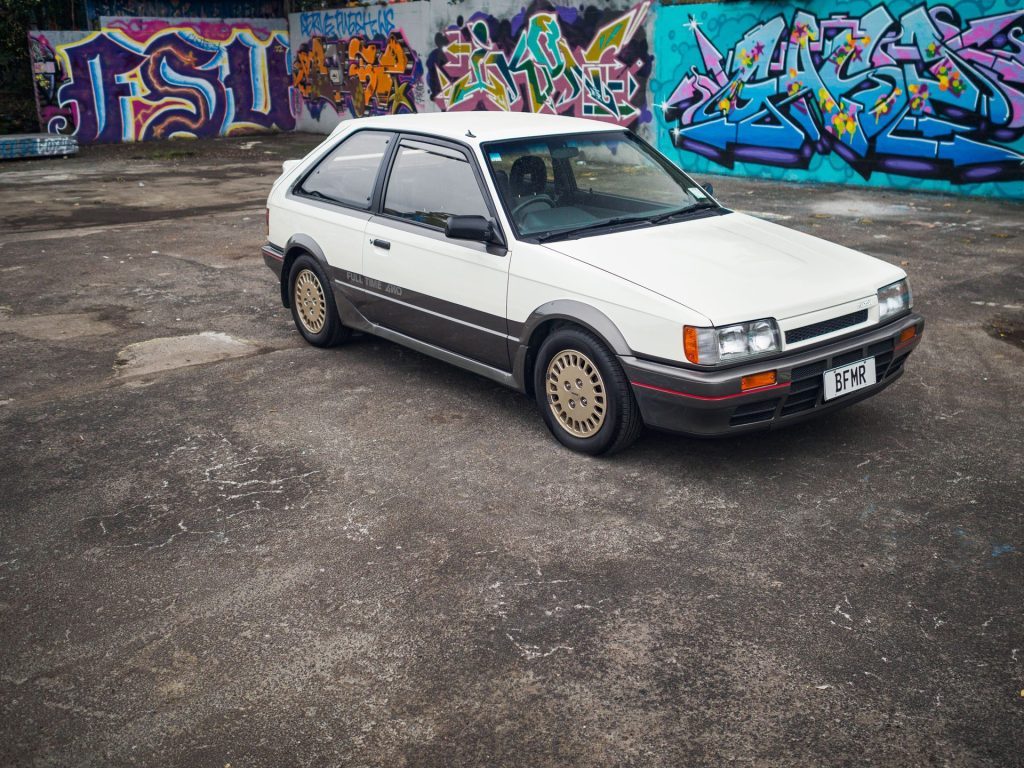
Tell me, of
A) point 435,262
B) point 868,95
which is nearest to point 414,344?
point 435,262

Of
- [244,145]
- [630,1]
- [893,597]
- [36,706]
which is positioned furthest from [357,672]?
[244,145]

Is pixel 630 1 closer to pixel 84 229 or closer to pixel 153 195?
pixel 153 195

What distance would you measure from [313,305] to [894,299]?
377 centimetres

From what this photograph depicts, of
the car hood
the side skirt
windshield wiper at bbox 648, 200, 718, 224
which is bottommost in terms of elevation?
the side skirt

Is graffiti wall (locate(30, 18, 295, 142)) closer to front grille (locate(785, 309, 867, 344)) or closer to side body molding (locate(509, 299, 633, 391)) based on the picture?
side body molding (locate(509, 299, 633, 391))

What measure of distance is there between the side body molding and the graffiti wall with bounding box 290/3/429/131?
56.3ft

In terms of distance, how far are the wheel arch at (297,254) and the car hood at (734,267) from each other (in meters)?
2.00

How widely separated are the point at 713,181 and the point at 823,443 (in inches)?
438

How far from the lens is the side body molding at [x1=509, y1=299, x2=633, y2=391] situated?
14.5 ft

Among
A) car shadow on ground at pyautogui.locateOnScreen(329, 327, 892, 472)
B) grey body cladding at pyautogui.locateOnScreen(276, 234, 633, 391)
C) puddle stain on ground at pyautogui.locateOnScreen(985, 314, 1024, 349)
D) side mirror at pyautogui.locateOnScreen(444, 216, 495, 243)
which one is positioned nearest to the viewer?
grey body cladding at pyautogui.locateOnScreen(276, 234, 633, 391)

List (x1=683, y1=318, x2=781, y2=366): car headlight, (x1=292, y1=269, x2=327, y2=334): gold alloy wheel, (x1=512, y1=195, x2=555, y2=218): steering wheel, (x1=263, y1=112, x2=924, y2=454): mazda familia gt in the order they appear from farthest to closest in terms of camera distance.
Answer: (x1=292, y1=269, x2=327, y2=334): gold alloy wheel, (x1=512, y1=195, x2=555, y2=218): steering wheel, (x1=263, y1=112, x2=924, y2=454): mazda familia gt, (x1=683, y1=318, x2=781, y2=366): car headlight

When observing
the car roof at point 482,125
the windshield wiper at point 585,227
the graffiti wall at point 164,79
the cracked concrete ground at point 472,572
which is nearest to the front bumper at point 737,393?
the cracked concrete ground at point 472,572

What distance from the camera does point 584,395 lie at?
469 cm

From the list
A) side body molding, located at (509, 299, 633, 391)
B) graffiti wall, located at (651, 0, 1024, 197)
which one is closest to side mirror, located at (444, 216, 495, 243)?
side body molding, located at (509, 299, 633, 391)
